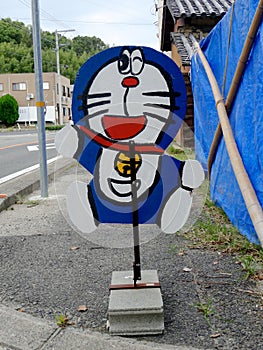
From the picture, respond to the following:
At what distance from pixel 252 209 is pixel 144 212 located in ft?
2.99

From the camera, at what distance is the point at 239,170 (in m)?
3.39

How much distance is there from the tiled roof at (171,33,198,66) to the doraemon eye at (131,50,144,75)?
606cm

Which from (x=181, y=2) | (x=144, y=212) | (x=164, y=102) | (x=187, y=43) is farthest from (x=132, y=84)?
(x=181, y=2)

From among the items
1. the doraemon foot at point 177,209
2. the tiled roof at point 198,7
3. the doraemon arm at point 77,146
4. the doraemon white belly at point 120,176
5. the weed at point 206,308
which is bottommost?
the weed at point 206,308

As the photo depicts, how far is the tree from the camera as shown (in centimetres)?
4897

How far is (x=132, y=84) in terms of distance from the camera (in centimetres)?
245

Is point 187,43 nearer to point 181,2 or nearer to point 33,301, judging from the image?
point 181,2

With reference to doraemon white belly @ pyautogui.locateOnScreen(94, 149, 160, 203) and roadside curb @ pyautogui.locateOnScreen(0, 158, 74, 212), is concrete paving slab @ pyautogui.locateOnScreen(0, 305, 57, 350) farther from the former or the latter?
roadside curb @ pyautogui.locateOnScreen(0, 158, 74, 212)

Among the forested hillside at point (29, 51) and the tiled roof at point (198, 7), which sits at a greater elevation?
the forested hillside at point (29, 51)

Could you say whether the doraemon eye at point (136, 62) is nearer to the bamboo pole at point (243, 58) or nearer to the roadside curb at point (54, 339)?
the bamboo pole at point (243, 58)

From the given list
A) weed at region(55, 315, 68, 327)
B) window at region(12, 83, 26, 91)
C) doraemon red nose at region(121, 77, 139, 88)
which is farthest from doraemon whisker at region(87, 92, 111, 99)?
window at region(12, 83, 26, 91)

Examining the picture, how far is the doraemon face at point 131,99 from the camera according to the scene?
8.00 ft

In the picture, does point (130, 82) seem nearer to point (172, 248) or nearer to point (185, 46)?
point (172, 248)

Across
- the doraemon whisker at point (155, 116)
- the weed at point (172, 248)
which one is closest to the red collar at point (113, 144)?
the doraemon whisker at point (155, 116)
